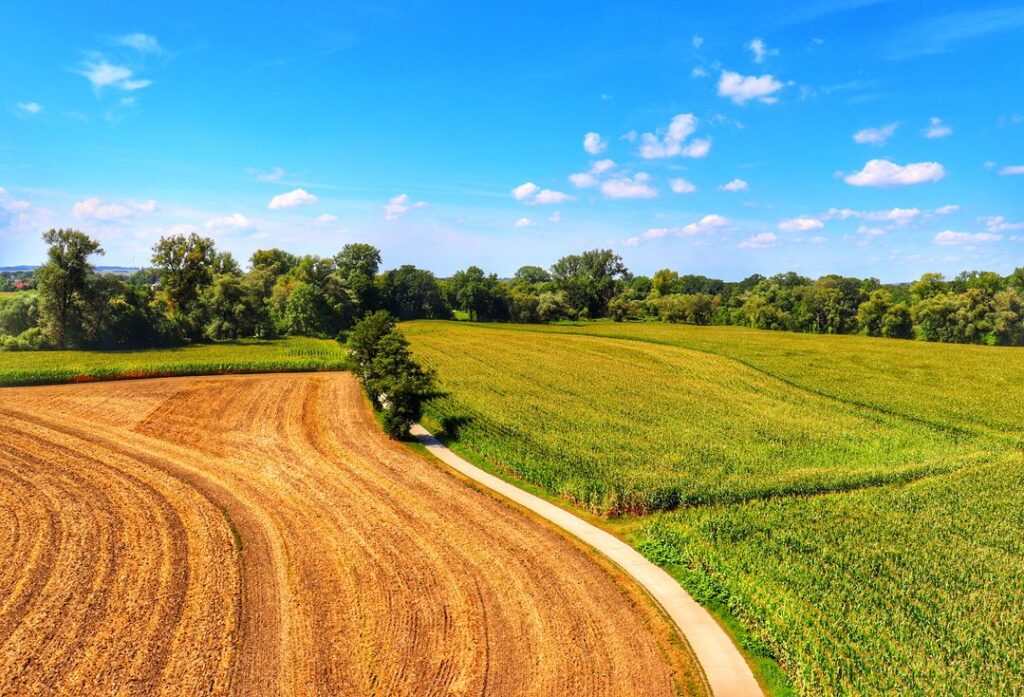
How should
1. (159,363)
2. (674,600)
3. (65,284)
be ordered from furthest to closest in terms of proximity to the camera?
(65,284)
(159,363)
(674,600)

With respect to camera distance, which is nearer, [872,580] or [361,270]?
[872,580]

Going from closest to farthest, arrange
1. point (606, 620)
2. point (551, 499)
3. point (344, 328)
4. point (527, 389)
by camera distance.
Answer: point (606, 620), point (551, 499), point (527, 389), point (344, 328)

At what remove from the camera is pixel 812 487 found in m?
24.6

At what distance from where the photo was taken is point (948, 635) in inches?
534

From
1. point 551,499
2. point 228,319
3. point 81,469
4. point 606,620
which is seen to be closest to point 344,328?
point 228,319

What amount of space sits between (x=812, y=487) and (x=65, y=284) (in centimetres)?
6718

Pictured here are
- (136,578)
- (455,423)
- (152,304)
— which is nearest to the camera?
(136,578)

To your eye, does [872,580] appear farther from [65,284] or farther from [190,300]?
[190,300]

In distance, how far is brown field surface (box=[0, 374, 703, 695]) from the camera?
12789mm

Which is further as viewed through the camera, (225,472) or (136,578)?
(225,472)

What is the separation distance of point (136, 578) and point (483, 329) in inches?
3348

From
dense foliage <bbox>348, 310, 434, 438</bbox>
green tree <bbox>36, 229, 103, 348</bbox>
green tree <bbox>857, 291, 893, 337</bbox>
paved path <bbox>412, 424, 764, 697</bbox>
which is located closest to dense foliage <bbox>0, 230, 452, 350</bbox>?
green tree <bbox>36, 229, 103, 348</bbox>

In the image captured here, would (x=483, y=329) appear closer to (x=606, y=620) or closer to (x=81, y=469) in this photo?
(x=81, y=469)

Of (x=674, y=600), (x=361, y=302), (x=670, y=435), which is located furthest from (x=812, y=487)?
(x=361, y=302)
